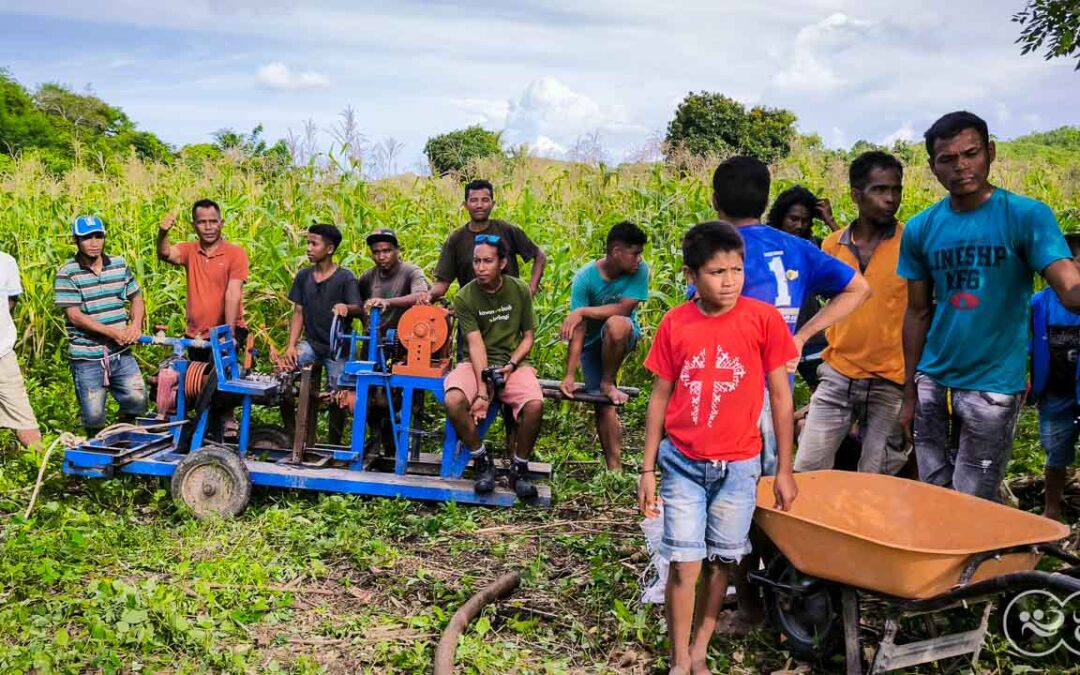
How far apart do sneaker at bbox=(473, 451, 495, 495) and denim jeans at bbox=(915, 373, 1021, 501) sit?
102 inches

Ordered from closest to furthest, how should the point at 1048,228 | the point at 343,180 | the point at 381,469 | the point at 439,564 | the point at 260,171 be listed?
the point at 1048,228 < the point at 439,564 < the point at 381,469 < the point at 343,180 < the point at 260,171

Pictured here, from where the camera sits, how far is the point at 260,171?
9.73 meters

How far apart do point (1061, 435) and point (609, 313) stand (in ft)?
8.77

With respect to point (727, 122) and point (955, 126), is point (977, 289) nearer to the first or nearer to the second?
point (955, 126)

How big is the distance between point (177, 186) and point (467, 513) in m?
6.67

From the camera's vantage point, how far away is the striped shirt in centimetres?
636

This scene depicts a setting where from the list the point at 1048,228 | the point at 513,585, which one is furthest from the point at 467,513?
the point at 1048,228

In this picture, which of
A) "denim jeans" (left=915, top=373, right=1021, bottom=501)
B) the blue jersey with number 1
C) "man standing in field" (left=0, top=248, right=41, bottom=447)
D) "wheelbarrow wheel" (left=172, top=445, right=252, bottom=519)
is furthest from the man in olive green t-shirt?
"man standing in field" (left=0, top=248, right=41, bottom=447)

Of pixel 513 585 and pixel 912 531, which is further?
pixel 513 585

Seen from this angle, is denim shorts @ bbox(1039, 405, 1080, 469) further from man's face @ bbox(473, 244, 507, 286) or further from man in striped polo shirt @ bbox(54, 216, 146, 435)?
man in striped polo shirt @ bbox(54, 216, 146, 435)

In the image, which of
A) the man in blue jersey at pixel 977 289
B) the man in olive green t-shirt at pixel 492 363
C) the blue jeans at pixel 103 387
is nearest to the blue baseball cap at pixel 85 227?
the blue jeans at pixel 103 387

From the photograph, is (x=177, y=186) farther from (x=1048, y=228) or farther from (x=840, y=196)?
(x=1048, y=228)

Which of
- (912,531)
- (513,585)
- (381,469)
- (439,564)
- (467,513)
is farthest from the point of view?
(381,469)

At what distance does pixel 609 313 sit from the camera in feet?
19.2
